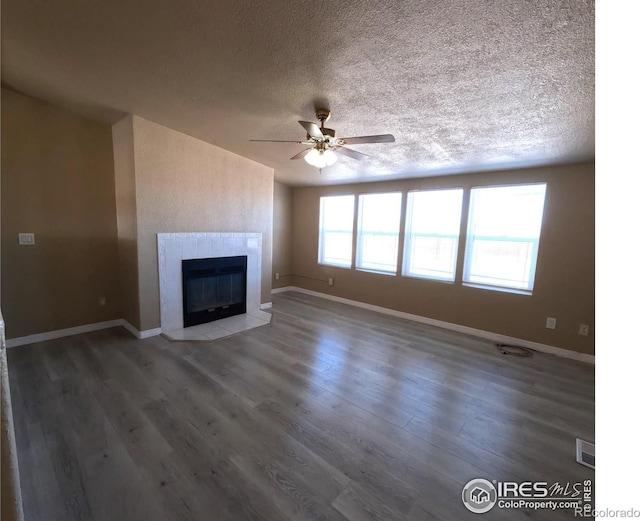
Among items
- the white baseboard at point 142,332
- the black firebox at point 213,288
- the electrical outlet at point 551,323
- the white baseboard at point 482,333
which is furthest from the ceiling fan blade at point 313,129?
the electrical outlet at point 551,323

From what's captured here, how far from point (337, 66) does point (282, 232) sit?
446 centimetres

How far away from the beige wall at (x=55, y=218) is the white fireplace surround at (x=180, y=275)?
0.82 meters

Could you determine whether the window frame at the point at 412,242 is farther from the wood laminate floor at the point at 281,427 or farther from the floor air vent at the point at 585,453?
the floor air vent at the point at 585,453

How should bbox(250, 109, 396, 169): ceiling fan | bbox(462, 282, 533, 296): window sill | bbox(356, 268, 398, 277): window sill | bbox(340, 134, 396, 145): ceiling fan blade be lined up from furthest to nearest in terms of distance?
bbox(356, 268, 398, 277): window sill, bbox(462, 282, 533, 296): window sill, bbox(250, 109, 396, 169): ceiling fan, bbox(340, 134, 396, 145): ceiling fan blade

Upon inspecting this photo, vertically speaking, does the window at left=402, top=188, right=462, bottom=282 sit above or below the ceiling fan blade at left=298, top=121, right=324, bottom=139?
below

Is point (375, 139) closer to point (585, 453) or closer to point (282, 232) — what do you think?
point (585, 453)

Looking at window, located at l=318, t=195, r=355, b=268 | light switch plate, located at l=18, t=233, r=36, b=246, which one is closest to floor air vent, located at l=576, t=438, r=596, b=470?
window, located at l=318, t=195, r=355, b=268

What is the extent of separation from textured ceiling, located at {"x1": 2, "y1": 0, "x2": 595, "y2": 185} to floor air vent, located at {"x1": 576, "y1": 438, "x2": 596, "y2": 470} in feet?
7.84

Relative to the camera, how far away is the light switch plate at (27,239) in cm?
312

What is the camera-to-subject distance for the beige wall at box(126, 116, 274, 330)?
3.32 m

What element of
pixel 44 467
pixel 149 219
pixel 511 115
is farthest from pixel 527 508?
pixel 149 219

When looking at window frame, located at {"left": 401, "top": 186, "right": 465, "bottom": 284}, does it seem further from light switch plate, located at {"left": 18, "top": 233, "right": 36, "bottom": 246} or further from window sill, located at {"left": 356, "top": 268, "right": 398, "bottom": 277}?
light switch plate, located at {"left": 18, "top": 233, "right": 36, "bottom": 246}
